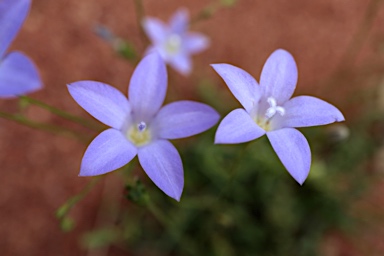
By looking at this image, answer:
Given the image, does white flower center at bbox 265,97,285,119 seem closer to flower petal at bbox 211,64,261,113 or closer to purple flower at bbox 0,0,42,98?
flower petal at bbox 211,64,261,113

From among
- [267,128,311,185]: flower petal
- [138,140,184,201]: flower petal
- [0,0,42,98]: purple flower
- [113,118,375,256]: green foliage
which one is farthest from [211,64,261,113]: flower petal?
[113,118,375,256]: green foliage

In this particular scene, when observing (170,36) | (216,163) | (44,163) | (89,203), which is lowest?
(89,203)

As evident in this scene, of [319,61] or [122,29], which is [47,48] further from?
[319,61]

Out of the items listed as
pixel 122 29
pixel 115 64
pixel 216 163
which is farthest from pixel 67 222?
pixel 122 29

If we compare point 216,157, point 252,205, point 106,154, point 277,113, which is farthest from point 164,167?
point 252,205

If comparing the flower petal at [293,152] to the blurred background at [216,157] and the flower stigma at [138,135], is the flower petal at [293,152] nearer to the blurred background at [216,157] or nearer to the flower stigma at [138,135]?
the flower stigma at [138,135]

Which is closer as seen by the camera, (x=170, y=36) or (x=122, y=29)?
(x=170, y=36)
